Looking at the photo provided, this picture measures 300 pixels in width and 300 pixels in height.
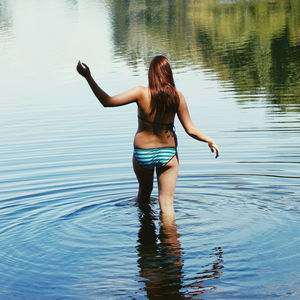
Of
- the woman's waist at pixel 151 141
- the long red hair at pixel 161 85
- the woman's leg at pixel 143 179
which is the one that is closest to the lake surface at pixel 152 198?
the woman's leg at pixel 143 179

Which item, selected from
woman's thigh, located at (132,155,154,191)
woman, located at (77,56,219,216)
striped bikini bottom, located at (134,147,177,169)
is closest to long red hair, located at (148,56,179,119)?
woman, located at (77,56,219,216)

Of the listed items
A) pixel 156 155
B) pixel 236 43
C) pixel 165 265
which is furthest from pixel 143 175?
pixel 236 43

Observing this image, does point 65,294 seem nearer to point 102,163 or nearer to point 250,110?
point 102,163

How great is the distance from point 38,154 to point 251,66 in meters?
16.0

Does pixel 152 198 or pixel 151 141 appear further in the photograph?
pixel 152 198

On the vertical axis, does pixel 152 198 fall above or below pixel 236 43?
below

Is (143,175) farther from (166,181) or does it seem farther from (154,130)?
(154,130)

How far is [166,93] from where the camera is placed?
6965mm

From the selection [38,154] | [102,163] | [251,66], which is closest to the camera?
[102,163]

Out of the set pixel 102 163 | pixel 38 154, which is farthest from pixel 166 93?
pixel 38 154

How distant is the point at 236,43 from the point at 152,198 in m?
30.0

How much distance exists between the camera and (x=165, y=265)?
628cm

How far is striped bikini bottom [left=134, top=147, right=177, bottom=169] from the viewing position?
7.34 m

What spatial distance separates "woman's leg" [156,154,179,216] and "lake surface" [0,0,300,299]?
0.80 ft
